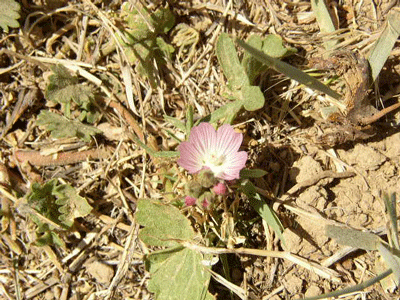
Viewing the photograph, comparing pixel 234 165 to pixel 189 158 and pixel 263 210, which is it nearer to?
pixel 189 158

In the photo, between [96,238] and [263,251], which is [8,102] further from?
[263,251]

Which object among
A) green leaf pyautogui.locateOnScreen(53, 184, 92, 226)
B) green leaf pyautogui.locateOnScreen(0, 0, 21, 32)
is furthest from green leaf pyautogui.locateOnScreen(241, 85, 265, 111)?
green leaf pyautogui.locateOnScreen(0, 0, 21, 32)

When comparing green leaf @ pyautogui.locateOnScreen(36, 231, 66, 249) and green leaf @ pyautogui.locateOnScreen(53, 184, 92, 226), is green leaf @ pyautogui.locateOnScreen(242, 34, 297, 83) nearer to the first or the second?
green leaf @ pyautogui.locateOnScreen(53, 184, 92, 226)

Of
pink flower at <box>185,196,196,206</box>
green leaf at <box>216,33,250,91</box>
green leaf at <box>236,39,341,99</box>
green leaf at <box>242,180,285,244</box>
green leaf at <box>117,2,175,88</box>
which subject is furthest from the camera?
green leaf at <box>117,2,175,88</box>

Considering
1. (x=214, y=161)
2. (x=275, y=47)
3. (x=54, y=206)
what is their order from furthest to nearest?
1. (x=54, y=206)
2. (x=275, y=47)
3. (x=214, y=161)

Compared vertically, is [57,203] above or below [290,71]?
below

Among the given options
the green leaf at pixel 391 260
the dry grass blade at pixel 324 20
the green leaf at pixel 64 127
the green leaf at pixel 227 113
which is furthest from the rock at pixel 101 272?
the dry grass blade at pixel 324 20

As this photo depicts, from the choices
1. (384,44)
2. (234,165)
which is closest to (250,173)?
(234,165)
